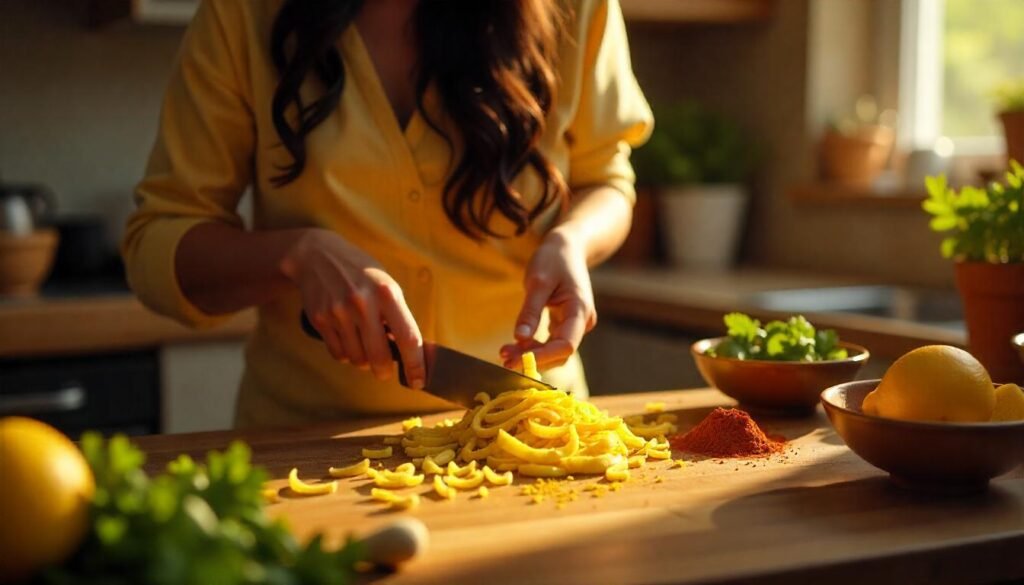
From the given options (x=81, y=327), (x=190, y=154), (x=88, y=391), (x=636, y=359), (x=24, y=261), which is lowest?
(x=636, y=359)

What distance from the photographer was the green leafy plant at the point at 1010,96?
2.19 metres

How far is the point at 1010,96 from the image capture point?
224cm

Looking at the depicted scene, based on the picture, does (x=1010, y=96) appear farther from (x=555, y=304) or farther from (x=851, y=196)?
(x=555, y=304)

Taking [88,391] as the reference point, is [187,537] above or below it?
above

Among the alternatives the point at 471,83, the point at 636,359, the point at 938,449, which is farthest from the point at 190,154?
the point at 636,359

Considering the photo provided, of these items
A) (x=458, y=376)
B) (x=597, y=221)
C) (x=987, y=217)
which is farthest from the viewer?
(x=597, y=221)

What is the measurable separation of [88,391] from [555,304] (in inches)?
57.4

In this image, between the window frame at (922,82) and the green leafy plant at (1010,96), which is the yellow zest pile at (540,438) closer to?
the green leafy plant at (1010,96)

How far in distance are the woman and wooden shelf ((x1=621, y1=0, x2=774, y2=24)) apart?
1.54m

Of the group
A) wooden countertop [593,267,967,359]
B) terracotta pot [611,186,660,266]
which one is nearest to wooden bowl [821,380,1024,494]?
wooden countertop [593,267,967,359]

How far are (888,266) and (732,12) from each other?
80 centimetres

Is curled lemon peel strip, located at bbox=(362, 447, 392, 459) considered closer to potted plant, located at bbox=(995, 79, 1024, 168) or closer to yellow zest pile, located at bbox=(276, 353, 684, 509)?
yellow zest pile, located at bbox=(276, 353, 684, 509)

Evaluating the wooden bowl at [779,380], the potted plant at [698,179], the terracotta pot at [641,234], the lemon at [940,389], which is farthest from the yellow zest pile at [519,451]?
the terracotta pot at [641,234]

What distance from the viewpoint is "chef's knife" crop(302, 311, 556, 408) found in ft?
3.86
